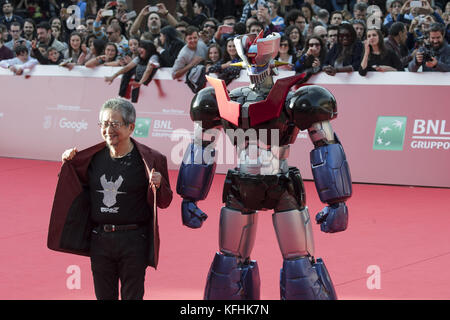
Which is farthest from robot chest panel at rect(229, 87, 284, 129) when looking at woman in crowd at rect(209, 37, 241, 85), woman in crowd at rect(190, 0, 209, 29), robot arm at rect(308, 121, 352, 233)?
woman in crowd at rect(190, 0, 209, 29)

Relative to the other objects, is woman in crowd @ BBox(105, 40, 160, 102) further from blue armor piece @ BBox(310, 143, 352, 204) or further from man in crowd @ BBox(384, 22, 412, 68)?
blue armor piece @ BBox(310, 143, 352, 204)

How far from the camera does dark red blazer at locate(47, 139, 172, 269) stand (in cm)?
391

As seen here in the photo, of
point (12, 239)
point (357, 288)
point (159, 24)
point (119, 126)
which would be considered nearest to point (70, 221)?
point (119, 126)

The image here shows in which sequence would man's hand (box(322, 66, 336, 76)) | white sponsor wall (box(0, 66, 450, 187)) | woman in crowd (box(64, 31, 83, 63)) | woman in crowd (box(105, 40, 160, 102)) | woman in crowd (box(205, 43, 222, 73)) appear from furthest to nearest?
woman in crowd (box(64, 31, 83, 63))
woman in crowd (box(105, 40, 160, 102))
woman in crowd (box(205, 43, 222, 73))
man's hand (box(322, 66, 336, 76))
white sponsor wall (box(0, 66, 450, 187))

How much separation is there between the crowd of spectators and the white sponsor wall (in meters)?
0.21

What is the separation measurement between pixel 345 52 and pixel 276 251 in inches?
150

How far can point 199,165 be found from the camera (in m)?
4.32

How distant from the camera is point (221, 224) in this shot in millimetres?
4312

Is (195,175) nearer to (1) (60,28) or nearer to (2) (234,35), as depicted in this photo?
(2) (234,35)

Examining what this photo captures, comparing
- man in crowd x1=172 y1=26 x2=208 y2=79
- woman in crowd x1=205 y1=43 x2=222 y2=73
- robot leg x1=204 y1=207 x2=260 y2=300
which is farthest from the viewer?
man in crowd x1=172 y1=26 x2=208 y2=79

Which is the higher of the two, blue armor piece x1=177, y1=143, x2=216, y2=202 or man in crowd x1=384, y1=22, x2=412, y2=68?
blue armor piece x1=177, y1=143, x2=216, y2=202

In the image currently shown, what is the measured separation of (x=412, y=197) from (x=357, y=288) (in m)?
3.47

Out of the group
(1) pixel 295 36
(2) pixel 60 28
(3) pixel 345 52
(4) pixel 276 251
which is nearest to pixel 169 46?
(1) pixel 295 36
